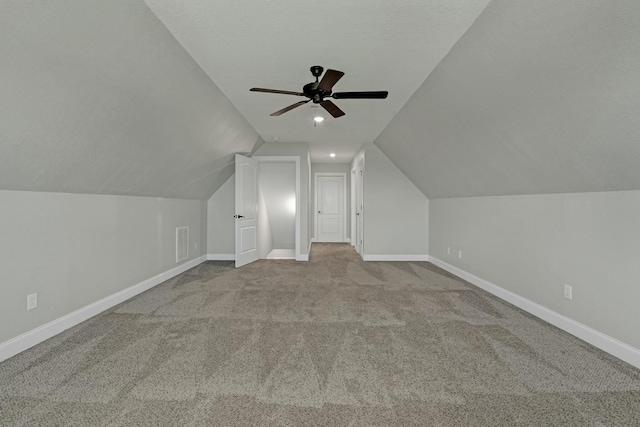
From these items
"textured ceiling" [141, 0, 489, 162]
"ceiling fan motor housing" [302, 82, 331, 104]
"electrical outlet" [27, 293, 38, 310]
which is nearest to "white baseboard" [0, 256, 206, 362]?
"electrical outlet" [27, 293, 38, 310]

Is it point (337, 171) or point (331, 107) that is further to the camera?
point (337, 171)

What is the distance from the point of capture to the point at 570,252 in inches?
101

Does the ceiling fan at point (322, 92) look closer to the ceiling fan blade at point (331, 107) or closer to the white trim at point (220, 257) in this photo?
the ceiling fan blade at point (331, 107)

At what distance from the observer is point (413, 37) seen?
2273 millimetres

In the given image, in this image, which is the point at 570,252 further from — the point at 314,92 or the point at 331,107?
the point at 314,92

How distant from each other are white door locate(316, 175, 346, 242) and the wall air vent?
4.49m

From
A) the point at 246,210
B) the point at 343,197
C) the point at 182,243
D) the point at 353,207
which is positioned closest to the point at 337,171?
the point at 343,197

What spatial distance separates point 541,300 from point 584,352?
751 millimetres

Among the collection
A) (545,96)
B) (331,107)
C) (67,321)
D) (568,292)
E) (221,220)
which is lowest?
(67,321)

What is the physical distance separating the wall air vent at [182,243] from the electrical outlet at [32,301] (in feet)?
→ 7.37

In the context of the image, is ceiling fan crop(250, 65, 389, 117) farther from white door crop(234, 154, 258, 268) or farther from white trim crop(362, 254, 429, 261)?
white trim crop(362, 254, 429, 261)

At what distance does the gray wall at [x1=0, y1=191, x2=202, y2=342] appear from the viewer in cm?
212

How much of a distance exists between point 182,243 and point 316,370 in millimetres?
3605

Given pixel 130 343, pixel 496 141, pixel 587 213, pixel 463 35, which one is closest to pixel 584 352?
pixel 587 213
